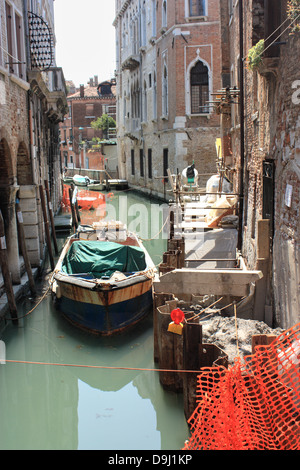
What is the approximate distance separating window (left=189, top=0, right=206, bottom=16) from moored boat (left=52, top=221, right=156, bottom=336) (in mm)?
14023

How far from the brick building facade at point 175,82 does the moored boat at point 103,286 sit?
978 centimetres

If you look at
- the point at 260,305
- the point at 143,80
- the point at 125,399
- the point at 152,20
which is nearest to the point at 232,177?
the point at 260,305

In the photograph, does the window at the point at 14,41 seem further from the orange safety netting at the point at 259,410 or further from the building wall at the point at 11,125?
the orange safety netting at the point at 259,410

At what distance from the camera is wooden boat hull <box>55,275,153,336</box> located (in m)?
9.07

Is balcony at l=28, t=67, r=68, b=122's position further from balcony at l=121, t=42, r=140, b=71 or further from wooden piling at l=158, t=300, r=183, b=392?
balcony at l=121, t=42, r=140, b=71

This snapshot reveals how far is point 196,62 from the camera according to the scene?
21.9 meters

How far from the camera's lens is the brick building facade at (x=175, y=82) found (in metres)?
21.6

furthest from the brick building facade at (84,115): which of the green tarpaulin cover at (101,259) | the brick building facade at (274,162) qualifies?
the brick building facade at (274,162)

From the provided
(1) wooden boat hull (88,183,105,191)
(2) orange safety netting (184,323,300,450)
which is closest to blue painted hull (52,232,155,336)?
(2) orange safety netting (184,323,300,450)

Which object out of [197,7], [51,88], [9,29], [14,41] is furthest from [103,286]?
[197,7]

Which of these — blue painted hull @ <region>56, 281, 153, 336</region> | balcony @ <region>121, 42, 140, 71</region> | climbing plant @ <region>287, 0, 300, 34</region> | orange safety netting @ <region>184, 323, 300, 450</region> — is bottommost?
blue painted hull @ <region>56, 281, 153, 336</region>

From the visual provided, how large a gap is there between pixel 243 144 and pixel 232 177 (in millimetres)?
3462

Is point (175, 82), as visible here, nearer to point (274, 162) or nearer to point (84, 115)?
point (274, 162)

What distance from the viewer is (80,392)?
7.55 m
